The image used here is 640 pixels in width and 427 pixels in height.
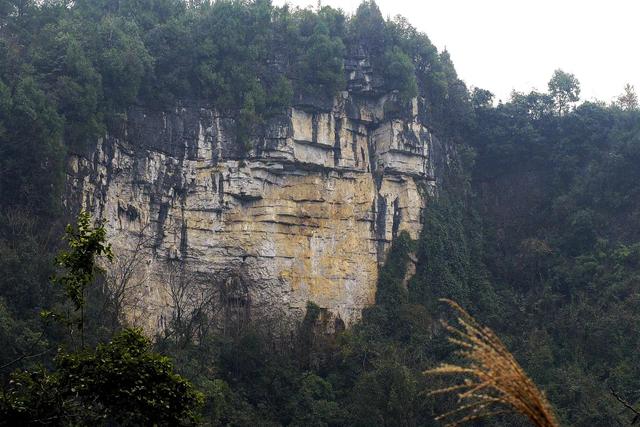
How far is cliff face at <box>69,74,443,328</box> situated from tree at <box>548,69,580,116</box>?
5.72 metres

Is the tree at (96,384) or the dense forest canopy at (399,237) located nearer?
the tree at (96,384)

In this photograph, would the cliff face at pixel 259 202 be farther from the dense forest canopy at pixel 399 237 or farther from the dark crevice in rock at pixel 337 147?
the dense forest canopy at pixel 399 237

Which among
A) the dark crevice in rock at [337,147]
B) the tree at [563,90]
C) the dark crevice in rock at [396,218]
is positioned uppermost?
the tree at [563,90]

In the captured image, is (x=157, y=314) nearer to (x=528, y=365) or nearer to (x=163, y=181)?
(x=163, y=181)

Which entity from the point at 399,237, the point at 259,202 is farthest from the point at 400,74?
the point at 259,202

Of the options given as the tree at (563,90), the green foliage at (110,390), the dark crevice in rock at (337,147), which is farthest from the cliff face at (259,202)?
the green foliage at (110,390)

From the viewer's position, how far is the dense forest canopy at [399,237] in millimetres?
20875

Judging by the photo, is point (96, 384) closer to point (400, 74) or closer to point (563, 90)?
point (400, 74)

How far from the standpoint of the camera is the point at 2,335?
57.4ft

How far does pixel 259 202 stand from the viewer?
83.6 feet

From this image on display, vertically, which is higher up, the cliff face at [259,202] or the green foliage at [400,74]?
the green foliage at [400,74]

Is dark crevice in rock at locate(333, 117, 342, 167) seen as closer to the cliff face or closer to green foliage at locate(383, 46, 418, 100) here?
the cliff face

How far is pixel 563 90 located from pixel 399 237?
825 cm

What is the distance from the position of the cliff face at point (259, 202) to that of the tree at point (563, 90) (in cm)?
572
